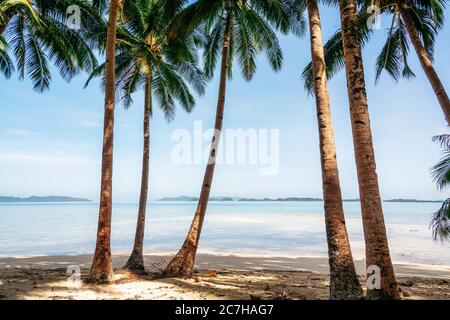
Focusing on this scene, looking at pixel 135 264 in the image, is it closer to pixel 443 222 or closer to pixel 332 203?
pixel 332 203

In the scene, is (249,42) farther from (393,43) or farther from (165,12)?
(393,43)

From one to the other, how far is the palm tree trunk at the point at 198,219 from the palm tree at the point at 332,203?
350cm

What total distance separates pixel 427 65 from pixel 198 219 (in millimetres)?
7472

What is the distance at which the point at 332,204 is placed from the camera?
17.1ft

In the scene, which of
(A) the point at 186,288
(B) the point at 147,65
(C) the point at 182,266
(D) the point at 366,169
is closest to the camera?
(D) the point at 366,169

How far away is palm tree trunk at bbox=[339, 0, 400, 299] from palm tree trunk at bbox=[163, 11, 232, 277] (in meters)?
4.32

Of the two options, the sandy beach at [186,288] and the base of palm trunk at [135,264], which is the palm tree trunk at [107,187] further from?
the base of palm trunk at [135,264]

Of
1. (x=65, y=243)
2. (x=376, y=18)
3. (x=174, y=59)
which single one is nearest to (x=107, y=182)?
(x=174, y=59)

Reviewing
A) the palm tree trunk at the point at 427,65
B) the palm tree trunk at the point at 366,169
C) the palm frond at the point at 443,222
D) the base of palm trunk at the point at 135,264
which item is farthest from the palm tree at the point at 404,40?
the base of palm trunk at the point at 135,264

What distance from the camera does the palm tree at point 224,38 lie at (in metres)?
8.20

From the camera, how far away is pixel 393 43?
414 inches

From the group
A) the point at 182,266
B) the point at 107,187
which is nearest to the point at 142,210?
the point at 182,266

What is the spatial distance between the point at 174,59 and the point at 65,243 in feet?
53.7
